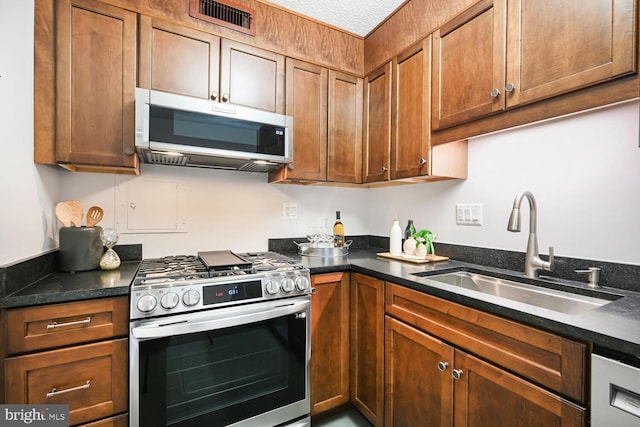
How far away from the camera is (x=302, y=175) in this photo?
6.36ft

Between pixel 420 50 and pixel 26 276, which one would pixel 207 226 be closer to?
pixel 26 276

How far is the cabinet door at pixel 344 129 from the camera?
2055 millimetres

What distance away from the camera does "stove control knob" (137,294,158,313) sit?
45.7 inches

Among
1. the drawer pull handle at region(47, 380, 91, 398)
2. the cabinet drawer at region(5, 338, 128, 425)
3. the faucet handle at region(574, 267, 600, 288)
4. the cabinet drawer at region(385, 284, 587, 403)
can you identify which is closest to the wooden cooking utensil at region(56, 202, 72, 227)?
the cabinet drawer at region(5, 338, 128, 425)

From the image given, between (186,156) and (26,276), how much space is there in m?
0.85

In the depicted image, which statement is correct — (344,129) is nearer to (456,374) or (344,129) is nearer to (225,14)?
(225,14)

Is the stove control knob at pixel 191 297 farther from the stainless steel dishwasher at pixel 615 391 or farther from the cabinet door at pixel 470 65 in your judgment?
the cabinet door at pixel 470 65

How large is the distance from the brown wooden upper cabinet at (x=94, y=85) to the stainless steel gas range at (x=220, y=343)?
2.05 ft

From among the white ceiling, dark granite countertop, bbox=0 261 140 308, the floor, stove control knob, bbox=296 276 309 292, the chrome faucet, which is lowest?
the floor

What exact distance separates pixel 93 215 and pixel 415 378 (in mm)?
1796

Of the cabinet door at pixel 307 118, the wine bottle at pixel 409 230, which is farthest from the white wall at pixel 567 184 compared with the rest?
the cabinet door at pixel 307 118

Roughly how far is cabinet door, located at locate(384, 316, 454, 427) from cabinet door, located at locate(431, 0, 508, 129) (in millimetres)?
1082

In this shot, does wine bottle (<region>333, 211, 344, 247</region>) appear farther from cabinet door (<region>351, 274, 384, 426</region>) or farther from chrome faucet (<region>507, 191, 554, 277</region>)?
chrome faucet (<region>507, 191, 554, 277</region>)

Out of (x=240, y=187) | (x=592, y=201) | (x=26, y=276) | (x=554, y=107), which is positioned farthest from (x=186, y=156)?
(x=592, y=201)
